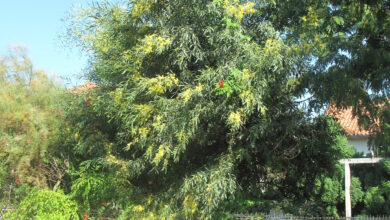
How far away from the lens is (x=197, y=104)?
6703 millimetres

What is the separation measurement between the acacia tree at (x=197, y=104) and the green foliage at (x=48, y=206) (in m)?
1.49

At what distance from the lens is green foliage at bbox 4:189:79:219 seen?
29.7 feet

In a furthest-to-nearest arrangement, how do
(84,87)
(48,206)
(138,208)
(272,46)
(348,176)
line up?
1. (348,176)
2. (84,87)
3. (48,206)
4. (138,208)
5. (272,46)

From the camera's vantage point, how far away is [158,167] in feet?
24.4

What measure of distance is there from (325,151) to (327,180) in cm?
425

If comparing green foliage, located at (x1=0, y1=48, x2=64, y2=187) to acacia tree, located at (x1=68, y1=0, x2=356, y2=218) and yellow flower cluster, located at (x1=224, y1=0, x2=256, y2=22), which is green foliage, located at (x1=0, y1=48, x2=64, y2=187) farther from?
yellow flower cluster, located at (x1=224, y1=0, x2=256, y2=22)

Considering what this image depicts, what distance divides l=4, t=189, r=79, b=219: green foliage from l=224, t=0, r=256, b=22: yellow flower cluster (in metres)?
5.11

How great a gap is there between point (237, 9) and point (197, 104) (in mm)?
1597

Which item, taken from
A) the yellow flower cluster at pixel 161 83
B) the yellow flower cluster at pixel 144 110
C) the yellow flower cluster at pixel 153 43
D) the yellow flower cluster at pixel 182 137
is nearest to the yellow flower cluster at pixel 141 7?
the yellow flower cluster at pixel 153 43

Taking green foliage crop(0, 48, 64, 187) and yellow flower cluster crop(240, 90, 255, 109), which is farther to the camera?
green foliage crop(0, 48, 64, 187)

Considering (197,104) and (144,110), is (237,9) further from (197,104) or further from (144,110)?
(144,110)

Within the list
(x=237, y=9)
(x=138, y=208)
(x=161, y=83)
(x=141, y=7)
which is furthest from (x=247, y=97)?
(x=138, y=208)

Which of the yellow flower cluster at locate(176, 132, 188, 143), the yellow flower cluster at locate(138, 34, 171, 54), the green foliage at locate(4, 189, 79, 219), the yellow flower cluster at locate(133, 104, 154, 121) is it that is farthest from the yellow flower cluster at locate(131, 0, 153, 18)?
the green foliage at locate(4, 189, 79, 219)

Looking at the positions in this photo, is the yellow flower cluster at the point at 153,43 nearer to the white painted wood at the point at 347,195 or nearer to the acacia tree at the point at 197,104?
the acacia tree at the point at 197,104
